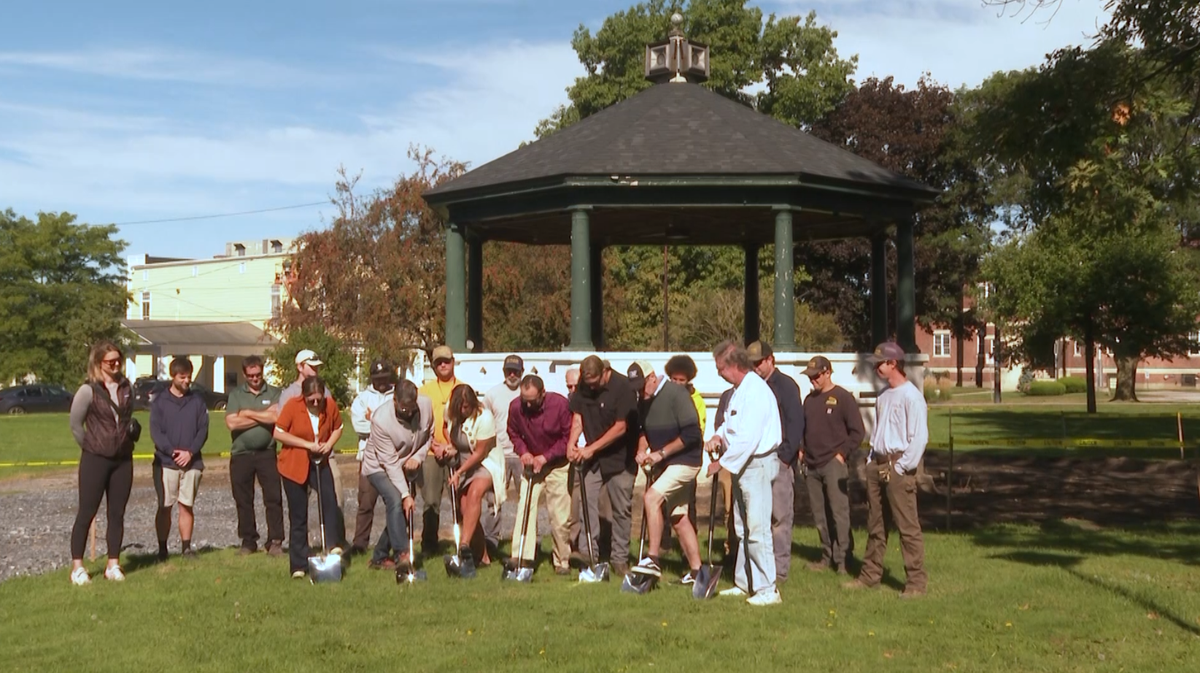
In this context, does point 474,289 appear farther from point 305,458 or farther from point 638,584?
point 638,584

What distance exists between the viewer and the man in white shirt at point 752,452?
33.2 ft

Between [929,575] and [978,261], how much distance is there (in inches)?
1639

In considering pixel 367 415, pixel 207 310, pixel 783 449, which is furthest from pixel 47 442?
pixel 207 310

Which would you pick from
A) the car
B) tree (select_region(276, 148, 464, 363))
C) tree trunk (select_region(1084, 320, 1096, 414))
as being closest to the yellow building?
the car

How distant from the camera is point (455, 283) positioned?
20109mm

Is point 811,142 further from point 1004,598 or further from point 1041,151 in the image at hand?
point 1004,598

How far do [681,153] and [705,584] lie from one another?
30.7 ft

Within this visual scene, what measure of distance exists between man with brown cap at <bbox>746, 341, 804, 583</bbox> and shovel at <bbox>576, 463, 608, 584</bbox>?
1330 millimetres

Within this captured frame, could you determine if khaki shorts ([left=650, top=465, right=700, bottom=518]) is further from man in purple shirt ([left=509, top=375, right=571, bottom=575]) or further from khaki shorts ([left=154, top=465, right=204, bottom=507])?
khaki shorts ([left=154, top=465, right=204, bottom=507])

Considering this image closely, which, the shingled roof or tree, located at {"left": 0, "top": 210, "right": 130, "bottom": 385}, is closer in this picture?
the shingled roof

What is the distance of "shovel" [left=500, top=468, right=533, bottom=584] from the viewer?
1134cm

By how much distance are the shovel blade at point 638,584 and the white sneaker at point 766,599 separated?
82 cm

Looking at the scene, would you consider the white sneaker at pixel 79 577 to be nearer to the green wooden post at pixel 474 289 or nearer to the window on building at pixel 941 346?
the green wooden post at pixel 474 289

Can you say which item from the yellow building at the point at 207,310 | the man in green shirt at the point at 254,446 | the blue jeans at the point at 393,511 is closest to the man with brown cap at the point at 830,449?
the blue jeans at the point at 393,511
